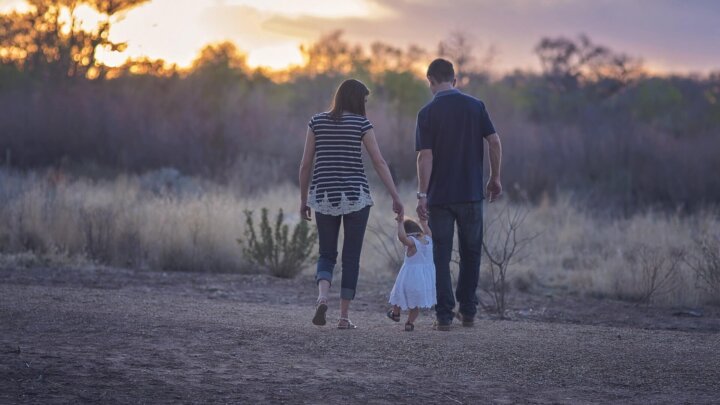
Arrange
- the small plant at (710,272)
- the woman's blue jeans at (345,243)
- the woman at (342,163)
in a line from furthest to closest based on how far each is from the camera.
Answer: the small plant at (710,272)
the woman's blue jeans at (345,243)
the woman at (342,163)

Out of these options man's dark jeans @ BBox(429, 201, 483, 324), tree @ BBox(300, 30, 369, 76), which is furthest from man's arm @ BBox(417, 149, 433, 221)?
tree @ BBox(300, 30, 369, 76)

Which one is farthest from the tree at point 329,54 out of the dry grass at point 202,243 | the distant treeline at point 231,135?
the dry grass at point 202,243

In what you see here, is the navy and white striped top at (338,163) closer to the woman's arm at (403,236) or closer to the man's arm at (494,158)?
the woman's arm at (403,236)

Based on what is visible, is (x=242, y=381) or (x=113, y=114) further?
(x=113, y=114)

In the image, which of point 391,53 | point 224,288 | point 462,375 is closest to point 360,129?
point 462,375

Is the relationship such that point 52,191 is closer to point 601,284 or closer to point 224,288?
point 224,288

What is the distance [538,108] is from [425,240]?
34297mm

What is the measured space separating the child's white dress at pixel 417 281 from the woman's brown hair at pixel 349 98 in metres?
1.09

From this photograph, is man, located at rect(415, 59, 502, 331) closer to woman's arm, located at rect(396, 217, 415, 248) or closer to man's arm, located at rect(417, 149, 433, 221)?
man's arm, located at rect(417, 149, 433, 221)

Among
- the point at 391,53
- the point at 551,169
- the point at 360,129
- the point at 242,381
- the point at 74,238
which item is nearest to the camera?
the point at 242,381

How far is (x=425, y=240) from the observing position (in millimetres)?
8375

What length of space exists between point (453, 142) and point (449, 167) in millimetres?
196

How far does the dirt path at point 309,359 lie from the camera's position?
6211mm

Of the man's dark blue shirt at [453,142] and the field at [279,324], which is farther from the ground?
the man's dark blue shirt at [453,142]
